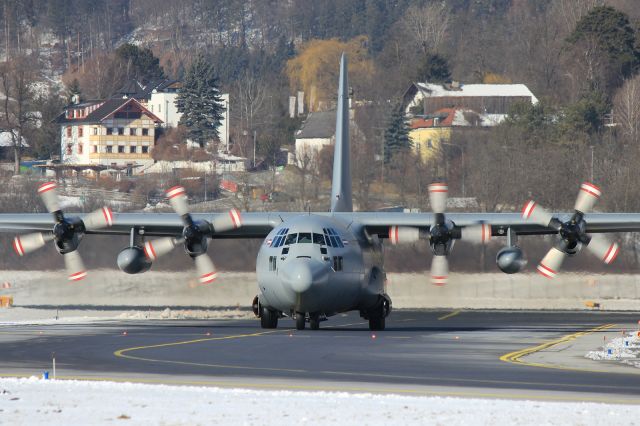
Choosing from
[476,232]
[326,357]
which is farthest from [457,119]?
[326,357]

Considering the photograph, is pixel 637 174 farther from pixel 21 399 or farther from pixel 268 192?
pixel 21 399

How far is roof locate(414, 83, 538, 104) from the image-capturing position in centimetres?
15012

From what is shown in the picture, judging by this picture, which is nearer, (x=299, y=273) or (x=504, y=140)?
(x=299, y=273)

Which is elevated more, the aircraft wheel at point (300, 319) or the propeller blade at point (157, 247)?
the propeller blade at point (157, 247)

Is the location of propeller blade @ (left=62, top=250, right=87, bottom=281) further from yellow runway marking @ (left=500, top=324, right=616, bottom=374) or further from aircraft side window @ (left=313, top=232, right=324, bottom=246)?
yellow runway marking @ (left=500, top=324, right=616, bottom=374)

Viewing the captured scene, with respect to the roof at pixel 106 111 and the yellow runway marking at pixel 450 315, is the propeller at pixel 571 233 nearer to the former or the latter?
the yellow runway marking at pixel 450 315

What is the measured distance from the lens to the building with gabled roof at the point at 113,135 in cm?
14875

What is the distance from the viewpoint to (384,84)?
173m

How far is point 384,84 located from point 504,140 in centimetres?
6743

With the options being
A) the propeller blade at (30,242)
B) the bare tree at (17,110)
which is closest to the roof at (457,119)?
the bare tree at (17,110)

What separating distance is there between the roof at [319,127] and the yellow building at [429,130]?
9710mm

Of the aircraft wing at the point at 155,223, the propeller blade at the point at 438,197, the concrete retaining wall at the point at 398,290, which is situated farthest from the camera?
the concrete retaining wall at the point at 398,290

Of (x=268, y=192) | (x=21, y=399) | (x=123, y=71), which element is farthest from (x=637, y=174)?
(x=123, y=71)

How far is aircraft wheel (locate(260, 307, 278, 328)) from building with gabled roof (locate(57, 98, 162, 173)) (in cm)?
11014
